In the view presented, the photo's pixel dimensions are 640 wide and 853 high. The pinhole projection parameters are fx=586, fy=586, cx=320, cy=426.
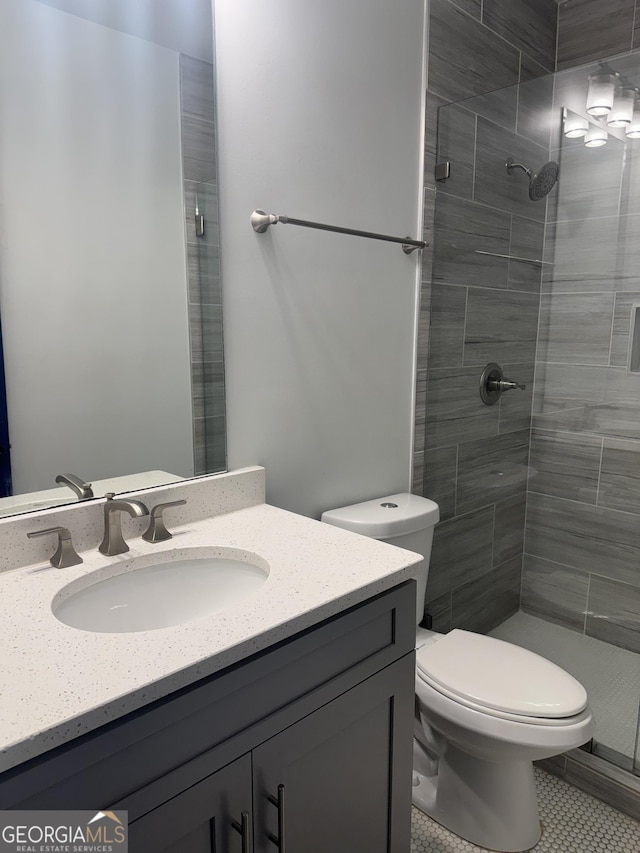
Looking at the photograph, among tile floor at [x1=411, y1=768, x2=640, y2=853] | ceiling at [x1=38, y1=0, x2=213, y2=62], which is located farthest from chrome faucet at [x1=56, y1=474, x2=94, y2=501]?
tile floor at [x1=411, y1=768, x2=640, y2=853]

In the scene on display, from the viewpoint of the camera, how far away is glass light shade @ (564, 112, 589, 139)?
6.59ft

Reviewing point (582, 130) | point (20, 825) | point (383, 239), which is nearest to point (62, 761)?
point (20, 825)

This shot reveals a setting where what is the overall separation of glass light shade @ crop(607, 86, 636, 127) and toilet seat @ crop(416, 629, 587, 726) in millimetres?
1706

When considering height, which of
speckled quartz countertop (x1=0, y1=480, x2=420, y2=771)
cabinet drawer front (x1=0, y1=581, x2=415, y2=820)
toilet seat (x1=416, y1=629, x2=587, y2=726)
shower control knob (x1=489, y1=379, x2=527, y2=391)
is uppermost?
shower control knob (x1=489, y1=379, x2=527, y2=391)

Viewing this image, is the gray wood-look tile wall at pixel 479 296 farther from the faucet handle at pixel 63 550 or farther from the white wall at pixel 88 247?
the faucet handle at pixel 63 550

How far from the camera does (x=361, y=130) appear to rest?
1.69m

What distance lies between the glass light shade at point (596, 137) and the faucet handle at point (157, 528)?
1.86 m

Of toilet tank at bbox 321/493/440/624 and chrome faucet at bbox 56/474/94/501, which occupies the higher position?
chrome faucet at bbox 56/474/94/501

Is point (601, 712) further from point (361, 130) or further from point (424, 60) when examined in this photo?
point (424, 60)

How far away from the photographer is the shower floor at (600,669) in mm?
1798

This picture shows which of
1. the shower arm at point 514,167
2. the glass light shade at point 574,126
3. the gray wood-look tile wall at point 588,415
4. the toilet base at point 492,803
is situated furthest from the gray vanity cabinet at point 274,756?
the glass light shade at point 574,126

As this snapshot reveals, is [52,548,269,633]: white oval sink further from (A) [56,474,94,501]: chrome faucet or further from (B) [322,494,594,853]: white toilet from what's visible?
(B) [322,494,594,853]: white toilet

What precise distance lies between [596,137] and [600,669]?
6.12ft

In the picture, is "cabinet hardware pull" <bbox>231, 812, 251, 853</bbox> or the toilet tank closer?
"cabinet hardware pull" <bbox>231, 812, 251, 853</bbox>
